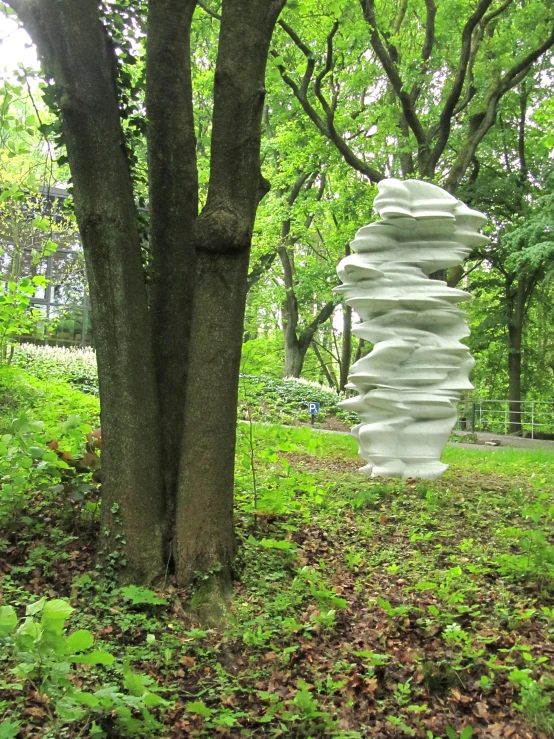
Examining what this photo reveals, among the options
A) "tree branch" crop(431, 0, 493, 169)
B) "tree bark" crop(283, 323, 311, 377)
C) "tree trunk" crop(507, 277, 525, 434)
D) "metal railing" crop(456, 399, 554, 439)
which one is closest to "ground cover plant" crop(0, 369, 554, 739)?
"tree branch" crop(431, 0, 493, 169)

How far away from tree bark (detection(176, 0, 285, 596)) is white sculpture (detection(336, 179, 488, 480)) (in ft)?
13.0

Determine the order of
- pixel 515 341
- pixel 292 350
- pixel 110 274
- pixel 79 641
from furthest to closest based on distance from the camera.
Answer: pixel 292 350 < pixel 515 341 < pixel 110 274 < pixel 79 641

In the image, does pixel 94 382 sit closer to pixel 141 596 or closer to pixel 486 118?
pixel 486 118

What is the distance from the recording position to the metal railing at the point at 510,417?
1962 cm

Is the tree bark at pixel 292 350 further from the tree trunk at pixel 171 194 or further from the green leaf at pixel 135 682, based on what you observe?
the green leaf at pixel 135 682

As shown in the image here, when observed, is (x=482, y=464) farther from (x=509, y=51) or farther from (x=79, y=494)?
(x=509, y=51)

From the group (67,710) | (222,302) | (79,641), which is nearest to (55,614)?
(79,641)

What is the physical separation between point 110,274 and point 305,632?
2.31 metres

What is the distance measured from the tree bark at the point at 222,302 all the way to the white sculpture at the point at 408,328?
13.0ft

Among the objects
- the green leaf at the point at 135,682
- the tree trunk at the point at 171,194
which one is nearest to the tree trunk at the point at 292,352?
the tree trunk at the point at 171,194

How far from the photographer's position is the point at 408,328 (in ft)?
25.1

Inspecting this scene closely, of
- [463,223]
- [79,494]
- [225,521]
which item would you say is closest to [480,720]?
[225,521]

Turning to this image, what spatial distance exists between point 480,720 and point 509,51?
43.4 ft

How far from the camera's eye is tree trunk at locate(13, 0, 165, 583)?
352 centimetres
